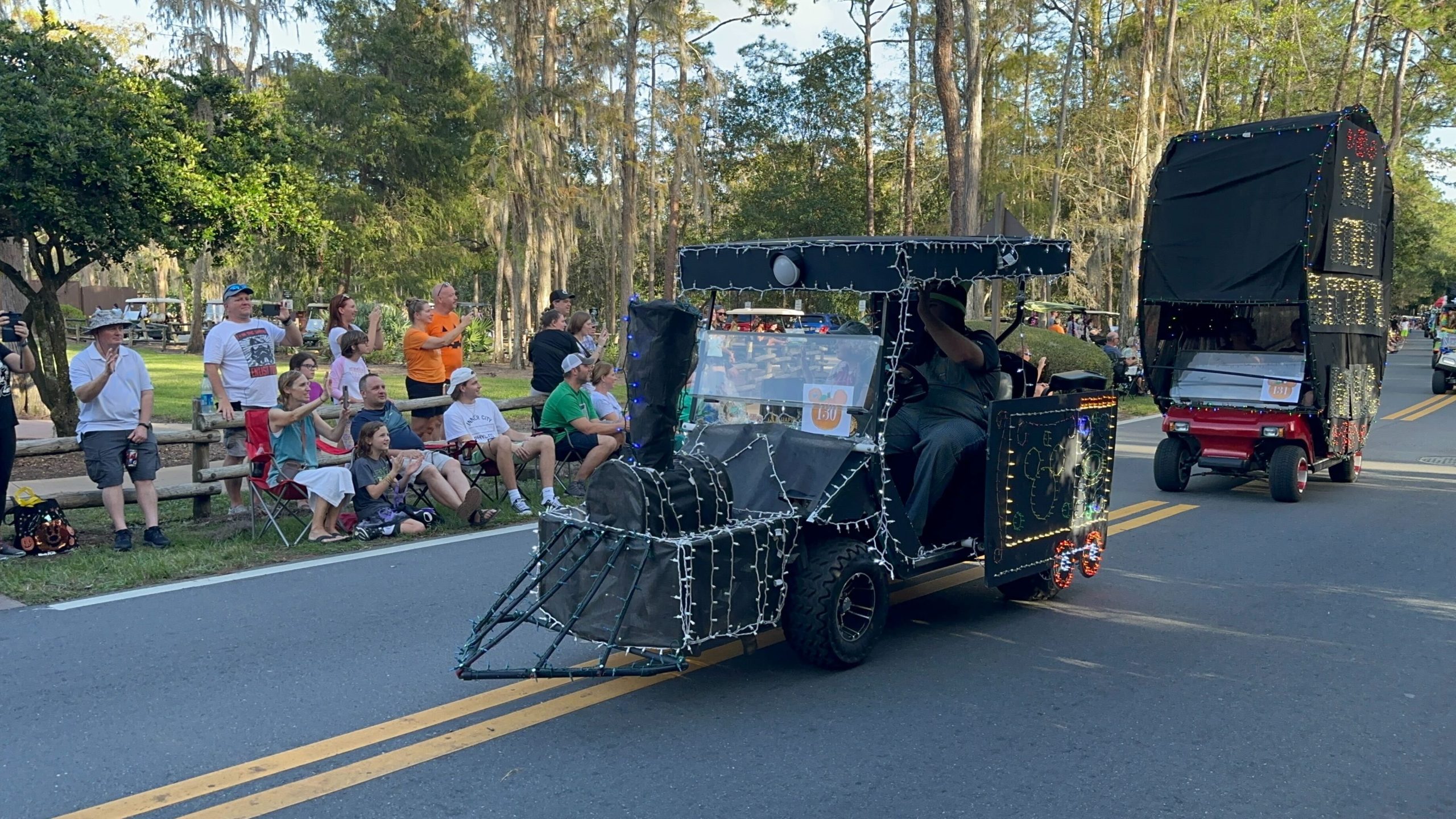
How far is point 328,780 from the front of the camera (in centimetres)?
406

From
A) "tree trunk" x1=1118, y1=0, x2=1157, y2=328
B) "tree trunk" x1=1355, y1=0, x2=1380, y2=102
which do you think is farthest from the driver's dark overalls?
"tree trunk" x1=1355, y1=0, x2=1380, y2=102

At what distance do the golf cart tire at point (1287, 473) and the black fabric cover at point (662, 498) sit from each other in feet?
25.5

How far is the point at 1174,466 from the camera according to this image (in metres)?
11.2

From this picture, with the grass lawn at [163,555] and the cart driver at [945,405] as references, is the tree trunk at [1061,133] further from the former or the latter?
the cart driver at [945,405]

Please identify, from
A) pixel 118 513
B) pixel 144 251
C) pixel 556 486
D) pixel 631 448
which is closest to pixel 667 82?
pixel 144 251

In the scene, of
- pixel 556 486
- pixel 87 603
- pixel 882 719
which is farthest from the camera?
pixel 556 486

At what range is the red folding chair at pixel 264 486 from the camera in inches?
337

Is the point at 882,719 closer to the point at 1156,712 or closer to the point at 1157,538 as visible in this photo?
the point at 1156,712

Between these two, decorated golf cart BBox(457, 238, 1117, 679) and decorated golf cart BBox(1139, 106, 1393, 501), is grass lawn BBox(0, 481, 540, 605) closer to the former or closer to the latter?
decorated golf cart BBox(457, 238, 1117, 679)

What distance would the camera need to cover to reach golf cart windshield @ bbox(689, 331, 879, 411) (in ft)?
19.0

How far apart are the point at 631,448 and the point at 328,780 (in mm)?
1924

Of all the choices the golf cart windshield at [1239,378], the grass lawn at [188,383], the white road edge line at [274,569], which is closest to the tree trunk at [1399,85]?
the golf cart windshield at [1239,378]

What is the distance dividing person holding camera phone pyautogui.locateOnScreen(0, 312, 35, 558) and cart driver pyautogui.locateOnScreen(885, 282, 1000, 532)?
20.6ft

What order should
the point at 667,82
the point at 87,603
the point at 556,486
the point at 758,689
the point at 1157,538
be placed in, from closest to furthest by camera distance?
the point at 758,689 → the point at 87,603 → the point at 1157,538 → the point at 556,486 → the point at 667,82
